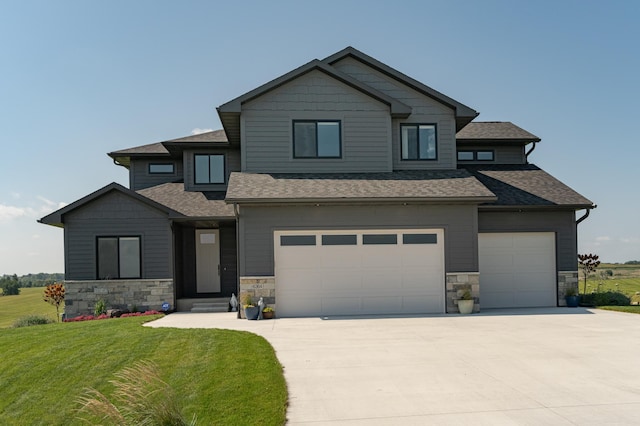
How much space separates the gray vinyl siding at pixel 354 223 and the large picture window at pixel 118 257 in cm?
446

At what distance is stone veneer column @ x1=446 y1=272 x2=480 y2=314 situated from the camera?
45.8ft

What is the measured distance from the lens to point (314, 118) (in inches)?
607

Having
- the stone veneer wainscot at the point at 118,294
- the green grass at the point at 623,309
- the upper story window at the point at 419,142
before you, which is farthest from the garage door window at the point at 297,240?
the green grass at the point at 623,309

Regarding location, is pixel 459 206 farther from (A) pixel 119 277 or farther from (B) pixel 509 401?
(A) pixel 119 277

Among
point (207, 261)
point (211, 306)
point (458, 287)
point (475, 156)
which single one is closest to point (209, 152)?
point (207, 261)

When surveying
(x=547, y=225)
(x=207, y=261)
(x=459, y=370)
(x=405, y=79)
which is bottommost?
(x=459, y=370)

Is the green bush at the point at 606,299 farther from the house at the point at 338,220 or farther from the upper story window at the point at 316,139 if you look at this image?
the upper story window at the point at 316,139

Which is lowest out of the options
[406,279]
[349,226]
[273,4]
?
[406,279]

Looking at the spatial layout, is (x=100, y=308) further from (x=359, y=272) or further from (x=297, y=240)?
(x=359, y=272)

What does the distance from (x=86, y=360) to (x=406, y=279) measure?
28.7 feet

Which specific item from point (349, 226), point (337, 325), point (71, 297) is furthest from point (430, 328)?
point (71, 297)

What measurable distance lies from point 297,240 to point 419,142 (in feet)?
19.0

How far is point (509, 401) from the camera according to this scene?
606 cm

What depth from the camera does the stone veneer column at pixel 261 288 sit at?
1348cm
